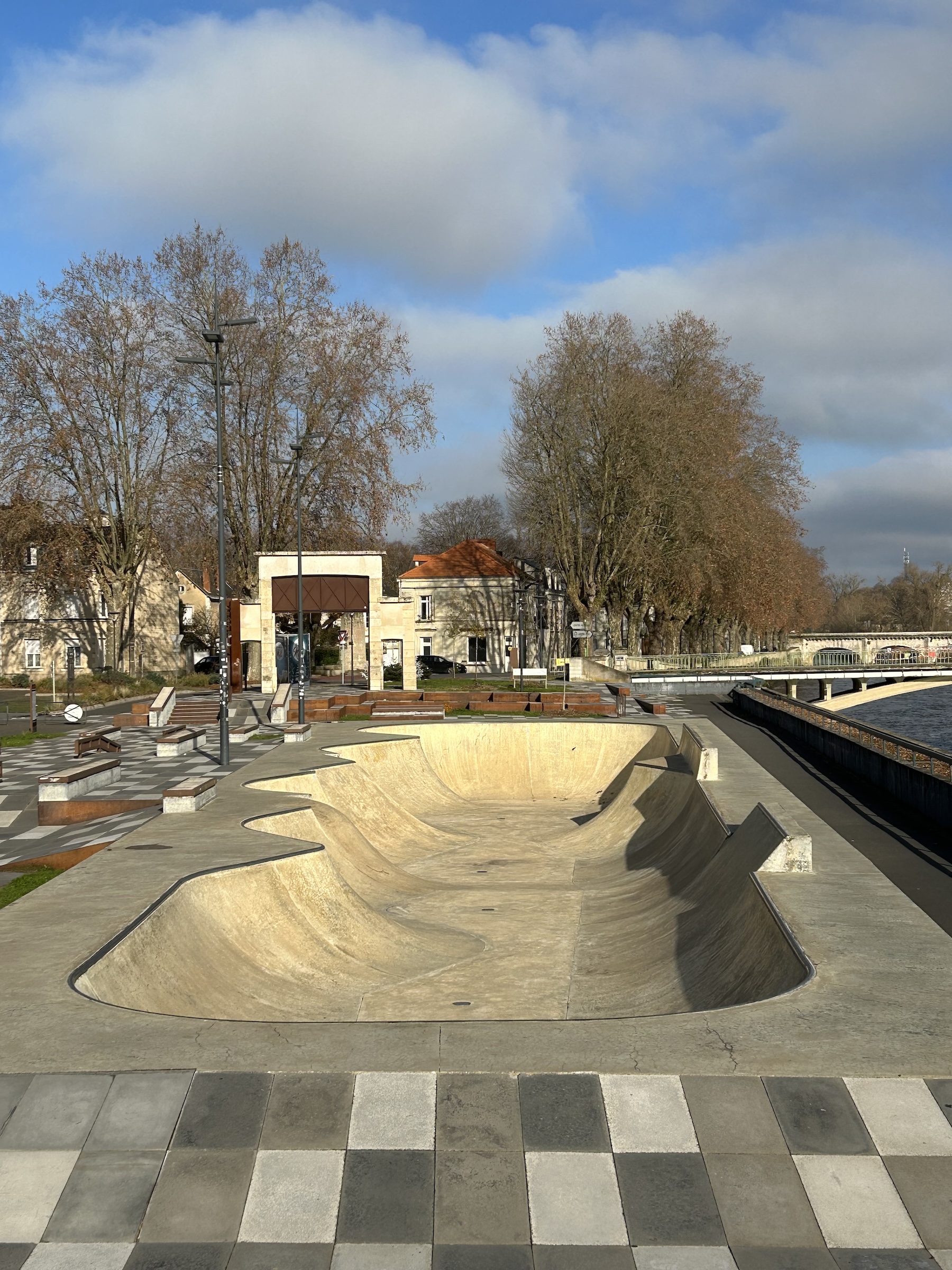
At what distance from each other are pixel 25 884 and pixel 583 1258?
10.1m

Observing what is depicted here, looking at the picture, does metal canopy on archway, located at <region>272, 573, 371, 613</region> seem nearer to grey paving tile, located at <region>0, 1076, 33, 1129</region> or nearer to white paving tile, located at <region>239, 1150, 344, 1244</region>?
grey paving tile, located at <region>0, 1076, 33, 1129</region>

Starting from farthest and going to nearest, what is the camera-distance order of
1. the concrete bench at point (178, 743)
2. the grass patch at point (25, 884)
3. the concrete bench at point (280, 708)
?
the concrete bench at point (280, 708)
the concrete bench at point (178, 743)
the grass patch at point (25, 884)

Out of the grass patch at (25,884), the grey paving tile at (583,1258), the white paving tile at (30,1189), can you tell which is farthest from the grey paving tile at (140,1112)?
the grass patch at (25,884)

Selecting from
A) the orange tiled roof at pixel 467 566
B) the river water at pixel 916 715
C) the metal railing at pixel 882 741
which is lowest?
the river water at pixel 916 715

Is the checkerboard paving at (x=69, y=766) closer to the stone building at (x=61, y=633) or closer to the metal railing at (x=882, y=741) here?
the metal railing at (x=882, y=741)

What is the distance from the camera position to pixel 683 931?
43.8 ft

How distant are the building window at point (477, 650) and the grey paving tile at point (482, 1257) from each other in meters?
66.3

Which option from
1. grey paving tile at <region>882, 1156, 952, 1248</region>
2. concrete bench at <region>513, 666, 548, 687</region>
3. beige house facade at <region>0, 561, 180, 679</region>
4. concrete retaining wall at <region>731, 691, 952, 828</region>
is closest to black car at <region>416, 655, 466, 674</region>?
concrete bench at <region>513, 666, 548, 687</region>

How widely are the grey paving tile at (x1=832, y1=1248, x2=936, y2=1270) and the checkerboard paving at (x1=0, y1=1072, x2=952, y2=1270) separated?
1cm

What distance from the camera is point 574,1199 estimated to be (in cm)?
568

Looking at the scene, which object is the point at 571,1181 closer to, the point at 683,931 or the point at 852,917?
the point at 852,917

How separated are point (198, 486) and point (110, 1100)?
39929 millimetres

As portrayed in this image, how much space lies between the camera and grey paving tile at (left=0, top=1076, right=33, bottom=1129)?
6.26 metres

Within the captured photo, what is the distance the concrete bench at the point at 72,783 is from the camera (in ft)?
58.9
